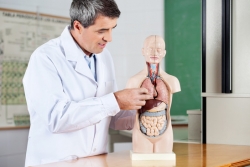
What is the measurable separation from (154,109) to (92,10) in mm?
548

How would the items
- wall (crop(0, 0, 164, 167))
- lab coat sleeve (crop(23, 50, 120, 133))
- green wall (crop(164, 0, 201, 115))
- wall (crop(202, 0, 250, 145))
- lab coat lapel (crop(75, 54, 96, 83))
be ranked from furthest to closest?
wall (crop(0, 0, 164, 167)), green wall (crop(164, 0, 201, 115)), wall (crop(202, 0, 250, 145)), lab coat lapel (crop(75, 54, 96, 83)), lab coat sleeve (crop(23, 50, 120, 133))

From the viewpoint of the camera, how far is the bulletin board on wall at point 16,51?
390cm

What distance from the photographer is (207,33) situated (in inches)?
98.1

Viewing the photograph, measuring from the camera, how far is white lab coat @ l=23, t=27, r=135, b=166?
1.75 metres

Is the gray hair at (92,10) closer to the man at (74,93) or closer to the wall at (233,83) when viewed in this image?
the man at (74,93)

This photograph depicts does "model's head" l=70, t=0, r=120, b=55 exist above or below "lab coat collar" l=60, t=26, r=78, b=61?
above

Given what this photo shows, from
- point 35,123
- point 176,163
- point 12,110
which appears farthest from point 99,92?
point 12,110

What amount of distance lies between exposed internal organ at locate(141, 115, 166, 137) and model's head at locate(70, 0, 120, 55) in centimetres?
43

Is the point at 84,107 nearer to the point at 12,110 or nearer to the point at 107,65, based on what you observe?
the point at 107,65

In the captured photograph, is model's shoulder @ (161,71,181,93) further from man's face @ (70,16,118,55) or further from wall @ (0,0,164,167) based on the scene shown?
wall @ (0,0,164,167)

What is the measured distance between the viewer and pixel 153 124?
1871mm

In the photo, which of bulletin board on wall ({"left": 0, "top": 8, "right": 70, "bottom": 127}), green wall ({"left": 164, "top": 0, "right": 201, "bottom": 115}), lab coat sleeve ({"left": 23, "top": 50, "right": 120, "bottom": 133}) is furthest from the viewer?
bulletin board on wall ({"left": 0, "top": 8, "right": 70, "bottom": 127})

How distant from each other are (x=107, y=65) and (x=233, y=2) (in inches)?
34.3

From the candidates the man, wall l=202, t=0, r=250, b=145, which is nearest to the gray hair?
the man
